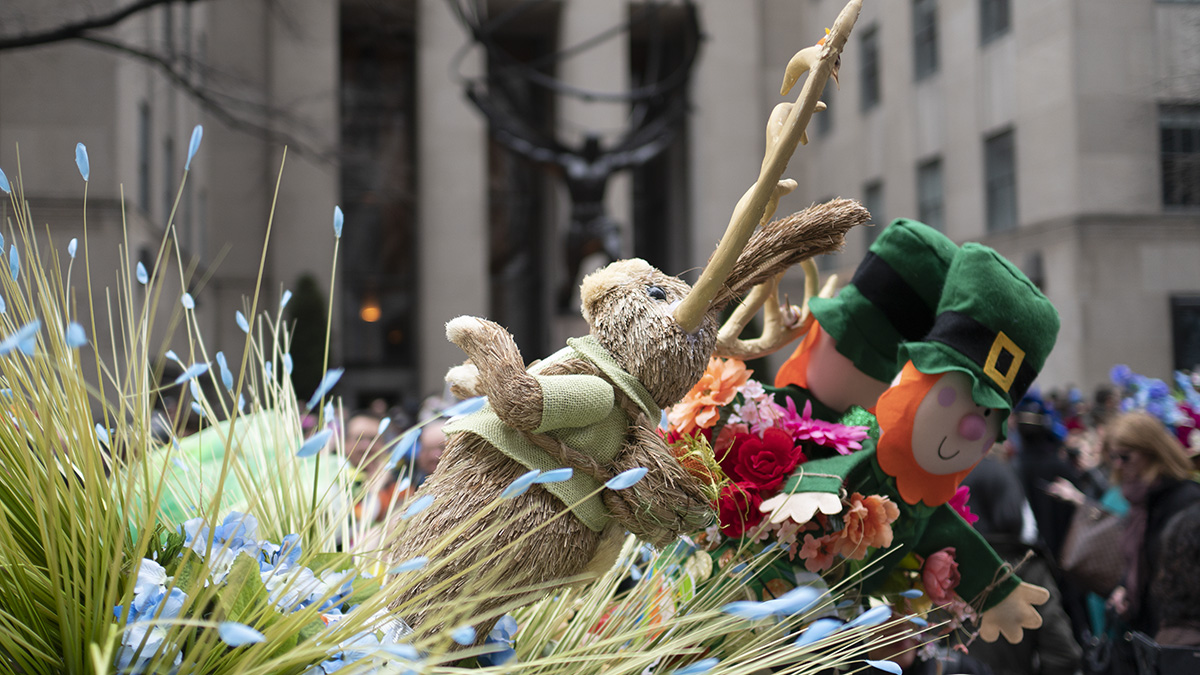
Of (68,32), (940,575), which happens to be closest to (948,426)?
(940,575)

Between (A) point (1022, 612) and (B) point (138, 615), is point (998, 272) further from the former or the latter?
(B) point (138, 615)

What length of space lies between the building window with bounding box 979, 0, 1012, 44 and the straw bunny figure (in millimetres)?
12127

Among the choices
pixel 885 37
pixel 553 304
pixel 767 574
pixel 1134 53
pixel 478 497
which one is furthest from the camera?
pixel 553 304

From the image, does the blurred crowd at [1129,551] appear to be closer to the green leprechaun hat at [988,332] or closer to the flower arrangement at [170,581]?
the green leprechaun hat at [988,332]

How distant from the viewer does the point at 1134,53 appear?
9422mm

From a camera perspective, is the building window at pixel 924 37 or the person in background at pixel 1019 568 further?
the building window at pixel 924 37

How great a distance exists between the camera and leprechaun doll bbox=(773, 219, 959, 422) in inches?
64.2

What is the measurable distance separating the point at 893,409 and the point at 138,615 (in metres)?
1.13

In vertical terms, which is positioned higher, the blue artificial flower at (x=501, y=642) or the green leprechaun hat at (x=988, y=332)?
the green leprechaun hat at (x=988, y=332)

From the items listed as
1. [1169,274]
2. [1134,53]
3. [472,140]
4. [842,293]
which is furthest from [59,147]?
[1169,274]

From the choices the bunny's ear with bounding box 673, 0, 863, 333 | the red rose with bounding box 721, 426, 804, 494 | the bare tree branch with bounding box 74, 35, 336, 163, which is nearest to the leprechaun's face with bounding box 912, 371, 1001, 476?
the red rose with bounding box 721, 426, 804, 494

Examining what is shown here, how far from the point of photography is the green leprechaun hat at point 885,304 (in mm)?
1636

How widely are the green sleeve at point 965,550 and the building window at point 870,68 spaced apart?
1426 centimetres

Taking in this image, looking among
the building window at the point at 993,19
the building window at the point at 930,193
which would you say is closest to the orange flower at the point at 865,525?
→ the building window at the point at 993,19
